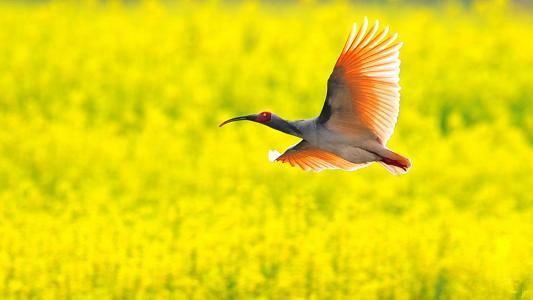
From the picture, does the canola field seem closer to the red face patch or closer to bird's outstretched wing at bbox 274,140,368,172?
bird's outstretched wing at bbox 274,140,368,172

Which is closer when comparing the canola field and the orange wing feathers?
the orange wing feathers

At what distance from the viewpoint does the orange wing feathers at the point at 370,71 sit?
17.6ft

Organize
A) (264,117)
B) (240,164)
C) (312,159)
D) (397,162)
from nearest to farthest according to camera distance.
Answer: (264,117) → (397,162) → (312,159) → (240,164)

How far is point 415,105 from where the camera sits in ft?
35.5

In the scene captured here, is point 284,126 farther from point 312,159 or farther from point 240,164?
point 240,164

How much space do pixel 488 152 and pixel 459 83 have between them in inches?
70.8

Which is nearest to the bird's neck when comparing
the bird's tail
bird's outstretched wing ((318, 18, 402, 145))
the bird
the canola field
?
the bird

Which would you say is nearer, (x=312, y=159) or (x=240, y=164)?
(x=312, y=159)

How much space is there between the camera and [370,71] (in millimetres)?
5402

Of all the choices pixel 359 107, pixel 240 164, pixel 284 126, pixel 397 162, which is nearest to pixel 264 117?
pixel 284 126

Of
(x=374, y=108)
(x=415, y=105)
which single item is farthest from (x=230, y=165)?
(x=374, y=108)

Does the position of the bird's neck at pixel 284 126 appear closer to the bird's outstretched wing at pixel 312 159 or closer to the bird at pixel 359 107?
the bird at pixel 359 107

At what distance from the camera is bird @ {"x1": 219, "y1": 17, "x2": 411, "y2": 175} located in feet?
17.6

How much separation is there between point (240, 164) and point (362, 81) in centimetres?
373
